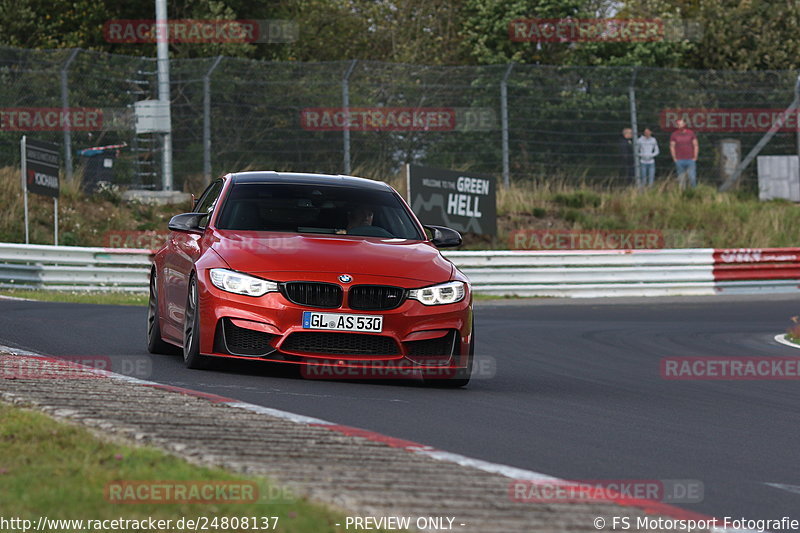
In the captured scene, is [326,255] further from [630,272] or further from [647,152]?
[647,152]

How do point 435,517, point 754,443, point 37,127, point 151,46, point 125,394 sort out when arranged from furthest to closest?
point 151,46, point 37,127, point 754,443, point 125,394, point 435,517

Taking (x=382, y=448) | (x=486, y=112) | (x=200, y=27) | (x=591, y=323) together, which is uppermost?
(x=200, y=27)

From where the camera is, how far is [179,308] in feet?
34.9

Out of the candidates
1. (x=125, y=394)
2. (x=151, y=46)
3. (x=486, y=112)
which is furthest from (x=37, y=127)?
(x=125, y=394)

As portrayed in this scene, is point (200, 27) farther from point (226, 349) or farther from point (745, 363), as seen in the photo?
point (226, 349)

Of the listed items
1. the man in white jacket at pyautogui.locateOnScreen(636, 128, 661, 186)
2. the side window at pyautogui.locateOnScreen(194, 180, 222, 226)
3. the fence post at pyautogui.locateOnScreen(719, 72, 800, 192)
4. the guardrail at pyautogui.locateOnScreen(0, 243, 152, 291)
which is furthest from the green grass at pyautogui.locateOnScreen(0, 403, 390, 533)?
the fence post at pyautogui.locateOnScreen(719, 72, 800, 192)

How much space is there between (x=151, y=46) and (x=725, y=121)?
16155 millimetres

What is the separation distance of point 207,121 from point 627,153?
9090 millimetres

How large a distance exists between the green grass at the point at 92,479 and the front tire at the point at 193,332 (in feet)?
11.4

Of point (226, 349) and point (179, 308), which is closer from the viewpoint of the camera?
point (226, 349)

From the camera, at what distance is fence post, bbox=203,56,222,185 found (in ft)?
91.4

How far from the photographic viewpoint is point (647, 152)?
3067 cm

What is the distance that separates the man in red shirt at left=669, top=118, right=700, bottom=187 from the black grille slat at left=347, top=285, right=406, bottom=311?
863 inches

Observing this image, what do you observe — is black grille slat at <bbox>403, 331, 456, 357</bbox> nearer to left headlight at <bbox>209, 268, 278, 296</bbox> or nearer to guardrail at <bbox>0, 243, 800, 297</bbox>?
left headlight at <bbox>209, 268, 278, 296</bbox>
